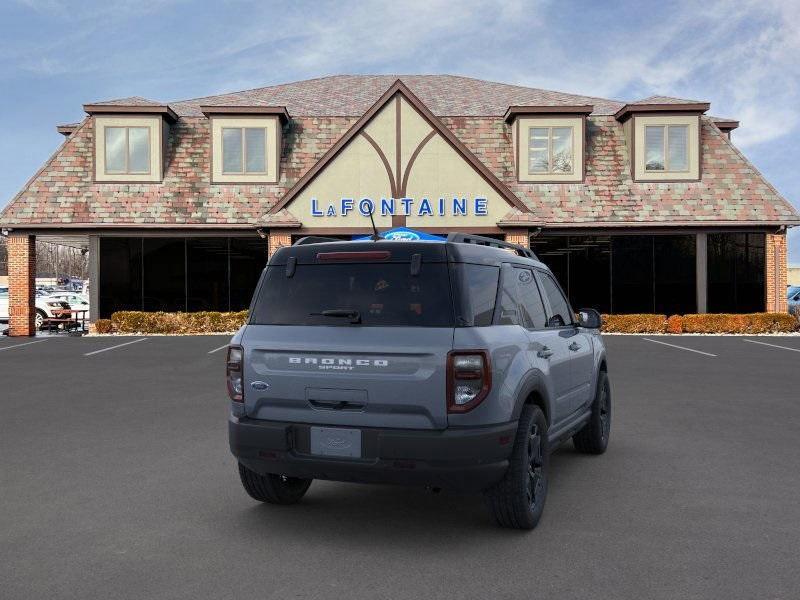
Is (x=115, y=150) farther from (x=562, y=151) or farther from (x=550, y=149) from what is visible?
(x=562, y=151)

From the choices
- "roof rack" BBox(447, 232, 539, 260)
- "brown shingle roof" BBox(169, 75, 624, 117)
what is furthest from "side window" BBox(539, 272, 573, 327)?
"brown shingle roof" BBox(169, 75, 624, 117)

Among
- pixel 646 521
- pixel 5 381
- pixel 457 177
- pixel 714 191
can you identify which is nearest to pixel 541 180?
pixel 457 177

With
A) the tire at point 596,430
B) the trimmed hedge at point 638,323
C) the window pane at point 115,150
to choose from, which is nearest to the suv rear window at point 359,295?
the tire at point 596,430

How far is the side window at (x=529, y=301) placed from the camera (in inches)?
215

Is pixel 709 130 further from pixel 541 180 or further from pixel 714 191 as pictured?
pixel 541 180

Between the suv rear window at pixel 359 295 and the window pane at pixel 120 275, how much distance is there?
2103 centimetres

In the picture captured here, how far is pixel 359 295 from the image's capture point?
479cm

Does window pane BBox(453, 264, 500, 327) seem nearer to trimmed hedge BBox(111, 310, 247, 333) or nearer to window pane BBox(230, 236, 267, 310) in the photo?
trimmed hedge BBox(111, 310, 247, 333)

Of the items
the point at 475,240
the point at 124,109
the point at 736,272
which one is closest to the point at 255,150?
the point at 124,109

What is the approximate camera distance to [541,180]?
24.3 m

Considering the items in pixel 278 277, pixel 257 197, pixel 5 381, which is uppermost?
pixel 257 197

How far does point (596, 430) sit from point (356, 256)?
337cm

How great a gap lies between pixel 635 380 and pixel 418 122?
12.5m

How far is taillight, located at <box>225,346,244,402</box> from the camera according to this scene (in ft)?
16.0
